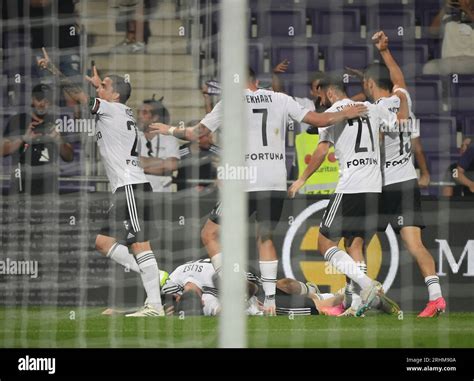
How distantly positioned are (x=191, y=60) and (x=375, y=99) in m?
1.04

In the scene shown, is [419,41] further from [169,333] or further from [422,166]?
[169,333]

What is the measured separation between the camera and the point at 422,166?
5.56m

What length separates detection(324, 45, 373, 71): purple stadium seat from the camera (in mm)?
5604

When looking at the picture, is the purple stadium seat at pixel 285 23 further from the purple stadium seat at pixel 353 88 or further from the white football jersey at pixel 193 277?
the white football jersey at pixel 193 277

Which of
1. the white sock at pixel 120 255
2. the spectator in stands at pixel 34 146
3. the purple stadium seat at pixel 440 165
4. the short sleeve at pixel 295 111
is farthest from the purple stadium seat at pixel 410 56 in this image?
the spectator in stands at pixel 34 146

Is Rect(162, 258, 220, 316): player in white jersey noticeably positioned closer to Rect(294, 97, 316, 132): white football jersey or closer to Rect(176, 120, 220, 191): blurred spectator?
Rect(176, 120, 220, 191): blurred spectator

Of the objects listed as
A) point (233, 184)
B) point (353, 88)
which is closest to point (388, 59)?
point (353, 88)

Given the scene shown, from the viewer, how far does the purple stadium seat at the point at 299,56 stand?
18.0 ft

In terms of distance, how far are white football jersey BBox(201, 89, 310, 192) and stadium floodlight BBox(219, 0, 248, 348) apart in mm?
2116

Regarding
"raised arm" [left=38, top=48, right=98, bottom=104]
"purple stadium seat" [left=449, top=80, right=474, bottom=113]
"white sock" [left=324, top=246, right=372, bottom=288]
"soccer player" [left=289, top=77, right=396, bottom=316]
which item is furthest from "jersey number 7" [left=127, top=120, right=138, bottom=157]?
"purple stadium seat" [left=449, top=80, right=474, bottom=113]

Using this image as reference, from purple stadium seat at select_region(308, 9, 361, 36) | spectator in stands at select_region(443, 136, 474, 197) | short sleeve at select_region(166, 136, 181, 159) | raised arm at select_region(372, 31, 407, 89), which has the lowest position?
spectator in stands at select_region(443, 136, 474, 197)

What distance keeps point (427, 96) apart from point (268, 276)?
4.30ft

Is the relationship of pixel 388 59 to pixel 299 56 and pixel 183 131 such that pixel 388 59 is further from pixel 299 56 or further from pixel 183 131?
pixel 183 131
